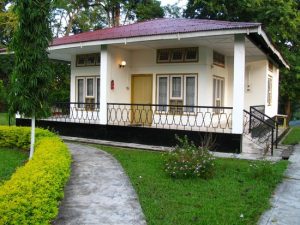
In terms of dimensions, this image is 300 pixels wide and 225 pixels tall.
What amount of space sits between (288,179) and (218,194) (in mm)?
2205

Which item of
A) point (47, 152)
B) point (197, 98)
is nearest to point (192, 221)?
point (47, 152)

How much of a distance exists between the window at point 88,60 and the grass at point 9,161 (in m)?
5.53

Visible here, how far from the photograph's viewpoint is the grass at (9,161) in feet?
25.0

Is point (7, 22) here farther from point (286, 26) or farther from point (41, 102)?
point (286, 26)

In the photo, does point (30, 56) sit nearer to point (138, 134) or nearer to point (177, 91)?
point (138, 134)

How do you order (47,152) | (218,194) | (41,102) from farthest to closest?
(41,102)
(47,152)
(218,194)

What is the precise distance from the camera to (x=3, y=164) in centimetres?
852

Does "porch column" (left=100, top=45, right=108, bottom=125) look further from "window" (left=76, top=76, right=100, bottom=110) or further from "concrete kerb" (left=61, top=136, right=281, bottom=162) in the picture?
"window" (left=76, top=76, right=100, bottom=110)

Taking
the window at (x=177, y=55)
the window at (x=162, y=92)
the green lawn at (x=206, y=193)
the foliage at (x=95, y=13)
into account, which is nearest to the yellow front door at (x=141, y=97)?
the window at (x=162, y=92)

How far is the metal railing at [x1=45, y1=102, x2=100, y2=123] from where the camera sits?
1420cm

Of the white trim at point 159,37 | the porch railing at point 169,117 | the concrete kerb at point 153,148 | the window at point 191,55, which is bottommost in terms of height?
the concrete kerb at point 153,148

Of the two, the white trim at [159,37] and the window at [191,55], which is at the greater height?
the white trim at [159,37]

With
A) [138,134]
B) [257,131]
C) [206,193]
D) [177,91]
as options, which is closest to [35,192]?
[206,193]

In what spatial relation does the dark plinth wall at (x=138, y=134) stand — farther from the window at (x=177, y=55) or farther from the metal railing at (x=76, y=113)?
the window at (x=177, y=55)
